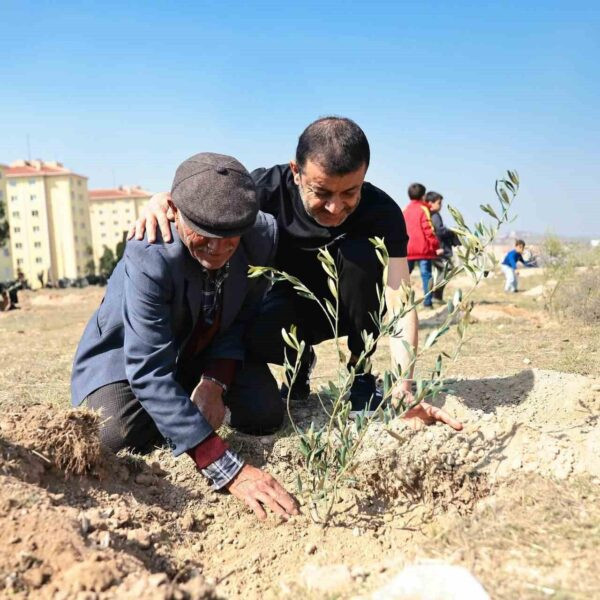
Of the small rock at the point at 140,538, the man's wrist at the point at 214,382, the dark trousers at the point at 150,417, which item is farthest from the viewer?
the man's wrist at the point at 214,382

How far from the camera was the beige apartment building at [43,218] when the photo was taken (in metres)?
61.1

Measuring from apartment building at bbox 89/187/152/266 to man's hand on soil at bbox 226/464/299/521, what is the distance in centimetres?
7800

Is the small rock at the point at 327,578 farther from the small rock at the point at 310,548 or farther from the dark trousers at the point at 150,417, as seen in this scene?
the dark trousers at the point at 150,417

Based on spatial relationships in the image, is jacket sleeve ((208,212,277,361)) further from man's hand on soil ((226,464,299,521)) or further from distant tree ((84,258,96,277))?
distant tree ((84,258,96,277))

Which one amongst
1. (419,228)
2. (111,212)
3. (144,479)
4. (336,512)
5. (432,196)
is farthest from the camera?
(111,212)

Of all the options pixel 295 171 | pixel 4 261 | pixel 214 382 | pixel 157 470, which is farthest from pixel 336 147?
pixel 4 261

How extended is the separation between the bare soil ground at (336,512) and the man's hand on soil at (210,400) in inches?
5.7

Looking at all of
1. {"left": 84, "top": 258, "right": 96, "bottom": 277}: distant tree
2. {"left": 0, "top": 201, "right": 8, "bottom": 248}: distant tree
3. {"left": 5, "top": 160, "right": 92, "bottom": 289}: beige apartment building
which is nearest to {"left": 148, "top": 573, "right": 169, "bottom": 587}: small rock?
{"left": 0, "top": 201, "right": 8, "bottom": 248}: distant tree

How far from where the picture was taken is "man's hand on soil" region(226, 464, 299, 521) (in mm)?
2145

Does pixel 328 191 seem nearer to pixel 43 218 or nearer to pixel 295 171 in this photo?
pixel 295 171

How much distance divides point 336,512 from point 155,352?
0.84m

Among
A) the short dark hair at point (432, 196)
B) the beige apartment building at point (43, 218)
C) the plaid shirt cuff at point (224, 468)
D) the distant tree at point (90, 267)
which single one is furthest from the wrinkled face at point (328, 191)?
the beige apartment building at point (43, 218)

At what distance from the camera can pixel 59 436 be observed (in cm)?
215

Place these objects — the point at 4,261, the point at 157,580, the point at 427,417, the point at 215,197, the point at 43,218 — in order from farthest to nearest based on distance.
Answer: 1. the point at 43,218
2. the point at 4,261
3. the point at 427,417
4. the point at 215,197
5. the point at 157,580
